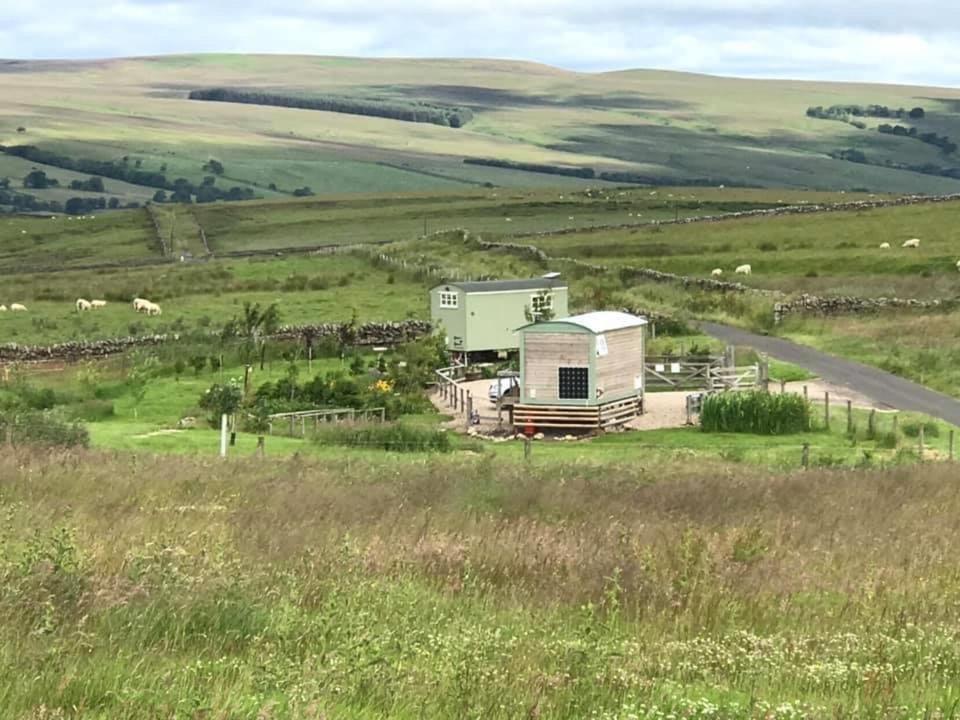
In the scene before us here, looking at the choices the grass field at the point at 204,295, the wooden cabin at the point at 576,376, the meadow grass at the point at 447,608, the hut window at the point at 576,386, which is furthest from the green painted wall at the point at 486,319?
the meadow grass at the point at 447,608

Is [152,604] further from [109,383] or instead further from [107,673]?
[109,383]

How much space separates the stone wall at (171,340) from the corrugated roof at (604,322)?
15007 millimetres

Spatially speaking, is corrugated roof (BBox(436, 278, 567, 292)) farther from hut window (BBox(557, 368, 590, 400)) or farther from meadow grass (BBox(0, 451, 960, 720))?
meadow grass (BBox(0, 451, 960, 720))

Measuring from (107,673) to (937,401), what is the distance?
34.5m

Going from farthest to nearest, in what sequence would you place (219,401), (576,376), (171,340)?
(171,340) < (576,376) < (219,401)

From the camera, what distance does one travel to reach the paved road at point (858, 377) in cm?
3669

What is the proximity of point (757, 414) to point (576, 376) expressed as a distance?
5.05m

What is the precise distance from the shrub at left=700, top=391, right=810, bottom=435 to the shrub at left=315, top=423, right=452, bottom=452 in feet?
23.8

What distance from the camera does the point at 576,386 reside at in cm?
3619

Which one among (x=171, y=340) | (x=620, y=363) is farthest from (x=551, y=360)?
(x=171, y=340)

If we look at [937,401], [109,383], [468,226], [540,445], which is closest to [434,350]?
[109,383]

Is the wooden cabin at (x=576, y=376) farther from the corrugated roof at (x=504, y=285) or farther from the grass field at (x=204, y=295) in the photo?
the grass field at (x=204, y=295)

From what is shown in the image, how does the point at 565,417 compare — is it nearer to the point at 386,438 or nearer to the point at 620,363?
→ the point at 620,363

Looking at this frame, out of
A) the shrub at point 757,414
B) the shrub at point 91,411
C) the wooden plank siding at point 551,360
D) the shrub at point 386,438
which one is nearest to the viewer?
the shrub at point 386,438
